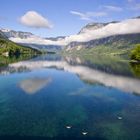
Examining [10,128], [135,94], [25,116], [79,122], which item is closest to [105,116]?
[79,122]

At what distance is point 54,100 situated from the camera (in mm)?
71250

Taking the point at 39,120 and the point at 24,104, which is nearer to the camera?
the point at 39,120

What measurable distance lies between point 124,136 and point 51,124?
12765 millimetres

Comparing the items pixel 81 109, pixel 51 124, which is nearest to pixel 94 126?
pixel 51 124

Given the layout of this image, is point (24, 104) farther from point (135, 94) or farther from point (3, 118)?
point (135, 94)

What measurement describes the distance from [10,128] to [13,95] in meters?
32.1

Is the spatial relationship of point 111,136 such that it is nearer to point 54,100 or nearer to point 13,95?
point 54,100

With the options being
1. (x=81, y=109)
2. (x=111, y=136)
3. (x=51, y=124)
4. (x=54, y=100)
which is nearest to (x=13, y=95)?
(x=54, y=100)

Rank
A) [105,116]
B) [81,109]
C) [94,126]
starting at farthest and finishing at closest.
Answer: [81,109], [105,116], [94,126]

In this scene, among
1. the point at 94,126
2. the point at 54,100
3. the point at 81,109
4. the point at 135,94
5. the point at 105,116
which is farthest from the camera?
the point at 135,94

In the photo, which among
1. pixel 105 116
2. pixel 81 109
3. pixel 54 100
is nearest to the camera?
pixel 105 116

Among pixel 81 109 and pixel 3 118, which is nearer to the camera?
pixel 3 118

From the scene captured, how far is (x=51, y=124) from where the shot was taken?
48.0 m

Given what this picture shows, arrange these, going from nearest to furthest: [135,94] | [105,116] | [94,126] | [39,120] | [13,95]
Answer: [94,126], [39,120], [105,116], [13,95], [135,94]
